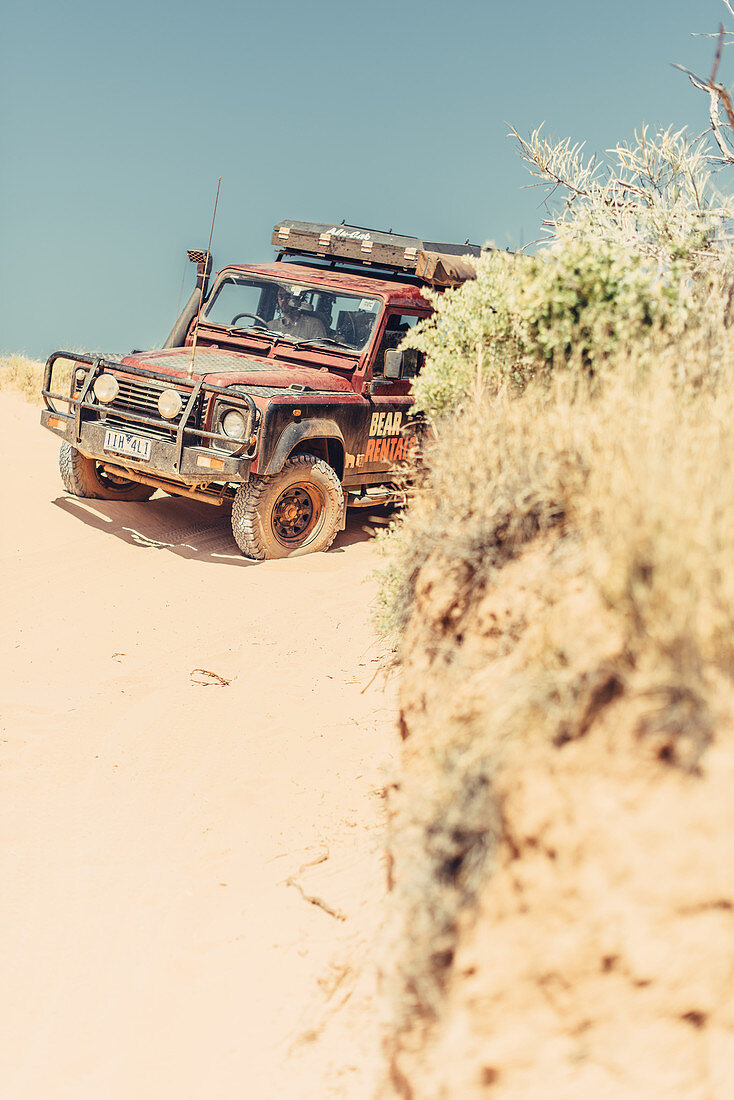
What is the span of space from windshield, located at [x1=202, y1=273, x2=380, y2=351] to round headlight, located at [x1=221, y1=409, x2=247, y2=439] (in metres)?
1.48

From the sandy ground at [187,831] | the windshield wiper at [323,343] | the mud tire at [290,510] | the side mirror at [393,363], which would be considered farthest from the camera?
the windshield wiper at [323,343]

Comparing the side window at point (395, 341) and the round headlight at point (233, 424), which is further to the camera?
the side window at point (395, 341)

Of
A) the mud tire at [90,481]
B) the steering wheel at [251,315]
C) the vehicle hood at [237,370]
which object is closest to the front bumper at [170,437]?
the vehicle hood at [237,370]

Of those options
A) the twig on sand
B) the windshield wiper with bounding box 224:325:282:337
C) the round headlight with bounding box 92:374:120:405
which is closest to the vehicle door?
the windshield wiper with bounding box 224:325:282:337

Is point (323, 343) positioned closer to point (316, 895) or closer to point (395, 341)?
point (395, 341)

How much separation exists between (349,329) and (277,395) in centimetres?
148

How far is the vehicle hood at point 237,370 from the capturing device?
7020 mm

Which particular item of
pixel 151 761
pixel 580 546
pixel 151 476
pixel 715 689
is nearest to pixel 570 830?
pixel 715 689

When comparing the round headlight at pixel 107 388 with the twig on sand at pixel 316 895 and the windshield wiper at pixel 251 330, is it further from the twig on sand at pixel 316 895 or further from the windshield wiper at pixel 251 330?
the twig on sand at pixel 316 895

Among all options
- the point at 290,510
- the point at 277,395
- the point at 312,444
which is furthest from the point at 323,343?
the point at 290,510

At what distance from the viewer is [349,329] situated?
26.0 feet

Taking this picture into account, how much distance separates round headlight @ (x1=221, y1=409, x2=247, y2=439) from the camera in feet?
22.1

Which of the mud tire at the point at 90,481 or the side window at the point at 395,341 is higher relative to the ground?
the side window at the point at 395,341

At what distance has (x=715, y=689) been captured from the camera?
1.91 metres
